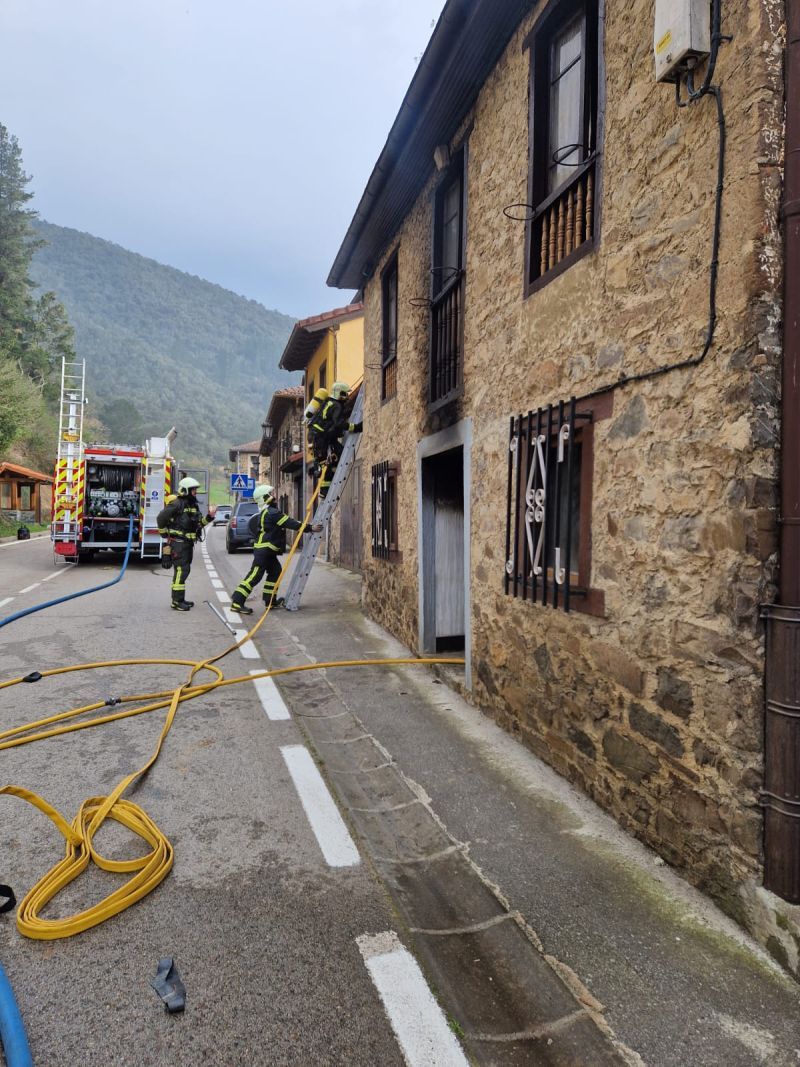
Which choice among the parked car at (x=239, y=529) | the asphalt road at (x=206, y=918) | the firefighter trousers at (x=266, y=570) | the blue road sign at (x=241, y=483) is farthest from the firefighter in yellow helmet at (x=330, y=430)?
the blue road sign at (x=241, y=483)

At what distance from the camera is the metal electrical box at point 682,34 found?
2.68m

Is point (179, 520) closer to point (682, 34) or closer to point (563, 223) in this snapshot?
point (563, 223)

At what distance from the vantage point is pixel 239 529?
22766 millimetres

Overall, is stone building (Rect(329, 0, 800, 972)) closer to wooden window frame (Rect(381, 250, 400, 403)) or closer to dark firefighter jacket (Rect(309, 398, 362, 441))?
wooden window frame (Rect(381, 250, 400, 403))

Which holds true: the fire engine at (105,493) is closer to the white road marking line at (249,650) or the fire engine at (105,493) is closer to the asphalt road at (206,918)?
the white road marking line at (249,650)

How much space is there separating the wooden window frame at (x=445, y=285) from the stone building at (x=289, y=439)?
1549 centimetres

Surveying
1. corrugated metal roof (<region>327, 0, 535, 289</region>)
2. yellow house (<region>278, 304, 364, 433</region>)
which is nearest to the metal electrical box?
corrugated metal roof (<region>327, 0, 535, 289</region>)

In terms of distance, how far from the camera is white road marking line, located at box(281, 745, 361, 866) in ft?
9.98

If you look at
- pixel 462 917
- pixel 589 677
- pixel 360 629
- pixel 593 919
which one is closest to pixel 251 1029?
pixel 462 917

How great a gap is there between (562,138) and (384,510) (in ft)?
15.9

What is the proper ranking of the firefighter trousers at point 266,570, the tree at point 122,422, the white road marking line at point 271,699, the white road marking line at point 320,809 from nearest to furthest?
the white road marking line at point 320,809 < the white road marking line at point 271,699 < the firefighter trousers at point 266,570 < the tree at point 122,422

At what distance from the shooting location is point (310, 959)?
7.52ft

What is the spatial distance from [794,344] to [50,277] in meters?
204

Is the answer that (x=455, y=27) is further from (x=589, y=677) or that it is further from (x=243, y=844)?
(x=243, y=844)
